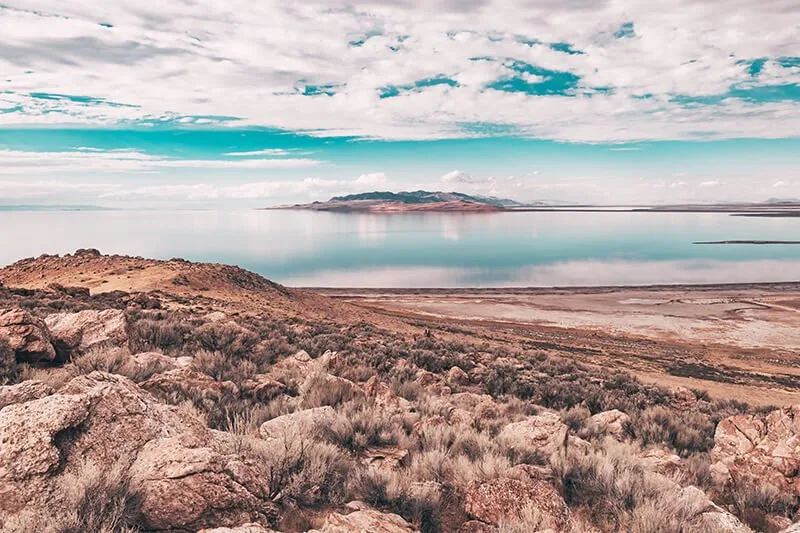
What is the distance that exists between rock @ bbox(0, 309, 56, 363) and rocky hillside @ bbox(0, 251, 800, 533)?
0.03 m

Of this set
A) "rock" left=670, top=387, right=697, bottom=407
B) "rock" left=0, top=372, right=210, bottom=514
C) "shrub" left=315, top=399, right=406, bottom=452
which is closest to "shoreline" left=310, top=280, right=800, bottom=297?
"rock" left=670, top=387, right=697, bottom=407

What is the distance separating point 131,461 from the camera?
12.0 ft

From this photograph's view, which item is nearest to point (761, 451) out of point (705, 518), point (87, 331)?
point (705, 518)

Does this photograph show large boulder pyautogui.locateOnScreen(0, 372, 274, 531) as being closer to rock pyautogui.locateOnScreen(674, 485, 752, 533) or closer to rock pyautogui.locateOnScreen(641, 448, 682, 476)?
rock pyautogui.locateOnScreen(674, 485, 752, 533)

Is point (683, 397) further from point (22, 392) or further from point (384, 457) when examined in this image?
point (22, 392)

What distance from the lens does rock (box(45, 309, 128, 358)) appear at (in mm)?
7848

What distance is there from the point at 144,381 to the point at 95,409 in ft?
9.84

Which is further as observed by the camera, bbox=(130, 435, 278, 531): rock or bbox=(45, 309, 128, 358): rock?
bbox=(45, 309, 128, 358): rock

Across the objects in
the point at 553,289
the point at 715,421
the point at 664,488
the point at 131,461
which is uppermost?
the point at 131,461

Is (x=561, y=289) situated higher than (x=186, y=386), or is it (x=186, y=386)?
(x=186, y=386)

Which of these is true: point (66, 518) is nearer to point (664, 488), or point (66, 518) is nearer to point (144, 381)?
point (144, 381)

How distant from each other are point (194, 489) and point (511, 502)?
2679 millimetres

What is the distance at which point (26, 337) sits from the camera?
22.7ft

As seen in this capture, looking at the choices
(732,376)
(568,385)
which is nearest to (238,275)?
(568,385)
